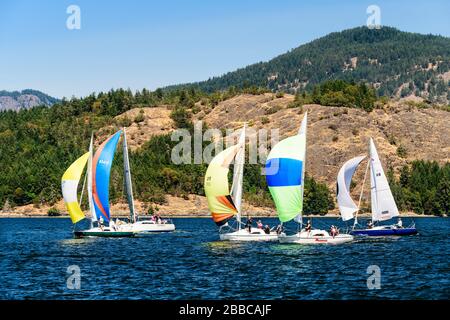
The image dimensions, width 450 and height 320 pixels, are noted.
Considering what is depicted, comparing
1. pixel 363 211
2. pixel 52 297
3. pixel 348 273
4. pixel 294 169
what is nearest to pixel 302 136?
pixel 294 169

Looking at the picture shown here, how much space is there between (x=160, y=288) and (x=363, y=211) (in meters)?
144

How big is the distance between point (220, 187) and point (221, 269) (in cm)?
2459

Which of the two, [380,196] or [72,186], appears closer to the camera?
[72,186]

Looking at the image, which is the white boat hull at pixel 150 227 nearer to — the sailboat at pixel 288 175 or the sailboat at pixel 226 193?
the sailboat at pixel 226 193

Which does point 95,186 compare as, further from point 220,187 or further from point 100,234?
point 220,187

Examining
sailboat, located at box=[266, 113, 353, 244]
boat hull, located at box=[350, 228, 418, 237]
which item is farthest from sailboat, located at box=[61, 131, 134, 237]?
boat hull, located at box=[350, 228, 418, 237]

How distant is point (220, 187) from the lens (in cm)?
8994

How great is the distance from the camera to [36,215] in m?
199

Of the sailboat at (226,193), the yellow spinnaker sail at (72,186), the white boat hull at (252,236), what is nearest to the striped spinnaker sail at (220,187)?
the sailboat at (226,193)

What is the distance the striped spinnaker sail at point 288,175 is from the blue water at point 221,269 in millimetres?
4307

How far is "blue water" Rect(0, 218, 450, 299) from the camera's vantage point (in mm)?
53625

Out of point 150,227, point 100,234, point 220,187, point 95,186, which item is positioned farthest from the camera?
point 150,227

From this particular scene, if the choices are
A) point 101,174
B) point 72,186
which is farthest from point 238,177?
point 72,186

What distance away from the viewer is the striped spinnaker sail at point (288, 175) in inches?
3329
